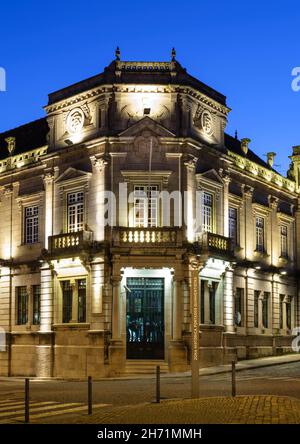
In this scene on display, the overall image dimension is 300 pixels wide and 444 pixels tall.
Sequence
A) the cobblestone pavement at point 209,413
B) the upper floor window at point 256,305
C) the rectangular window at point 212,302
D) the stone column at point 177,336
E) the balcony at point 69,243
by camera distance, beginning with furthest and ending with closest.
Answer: the upper floor window at point 256,305 < the rectangular window at point 212,302 < the balcony at point 69,243 < the stone column at point 177,336 < the cobblestone pavement at point 209,413

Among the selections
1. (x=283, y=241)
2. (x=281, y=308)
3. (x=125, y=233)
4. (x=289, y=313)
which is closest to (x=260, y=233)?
(x=283, y=241)

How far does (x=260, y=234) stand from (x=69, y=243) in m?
13.5

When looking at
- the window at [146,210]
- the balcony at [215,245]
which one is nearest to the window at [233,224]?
the balcony at [215,245]

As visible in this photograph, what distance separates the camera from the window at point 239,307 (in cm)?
3766

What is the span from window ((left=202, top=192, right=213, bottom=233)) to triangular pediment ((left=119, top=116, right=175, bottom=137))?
13.0 feet

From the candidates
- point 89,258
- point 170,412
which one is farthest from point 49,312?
point 170,412

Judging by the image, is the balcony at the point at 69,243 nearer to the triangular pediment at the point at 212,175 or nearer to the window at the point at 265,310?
the triangular pediment at the point at 212,175

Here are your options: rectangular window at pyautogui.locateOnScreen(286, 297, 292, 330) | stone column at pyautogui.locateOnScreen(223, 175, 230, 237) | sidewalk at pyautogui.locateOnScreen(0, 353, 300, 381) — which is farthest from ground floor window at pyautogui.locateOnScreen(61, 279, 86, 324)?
rectangular window at pyautogui.locateOnScreen(286, 297, 292, 330)

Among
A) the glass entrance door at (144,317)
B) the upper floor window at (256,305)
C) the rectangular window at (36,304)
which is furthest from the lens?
the upper floor window at (256,305)

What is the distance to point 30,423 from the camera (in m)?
14.5

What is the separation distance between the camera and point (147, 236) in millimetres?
30984

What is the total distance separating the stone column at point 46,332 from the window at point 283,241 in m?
16.4

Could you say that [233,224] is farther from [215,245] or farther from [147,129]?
[147,129]

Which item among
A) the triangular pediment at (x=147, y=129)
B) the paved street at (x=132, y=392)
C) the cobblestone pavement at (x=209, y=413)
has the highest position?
the triangular pediment at (x=147, y=129)
